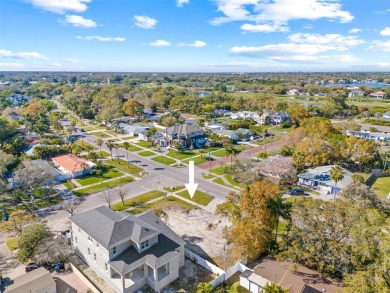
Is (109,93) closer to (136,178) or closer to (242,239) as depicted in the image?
(136,178)

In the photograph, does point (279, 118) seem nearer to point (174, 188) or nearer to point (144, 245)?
point (174, 188)

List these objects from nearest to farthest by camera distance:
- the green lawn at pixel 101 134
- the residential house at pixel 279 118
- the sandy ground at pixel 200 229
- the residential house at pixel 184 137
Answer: the sandy ground at pixel 200 229 < the residential house at pixel 184 137 < the green lawn at pixel 101 134 < the residential house at pixel 279 118

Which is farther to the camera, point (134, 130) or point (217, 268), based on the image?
point (134, 130)

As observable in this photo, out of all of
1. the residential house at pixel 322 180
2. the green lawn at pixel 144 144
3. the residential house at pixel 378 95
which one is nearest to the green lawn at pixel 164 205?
the residential house at pixel 322 180

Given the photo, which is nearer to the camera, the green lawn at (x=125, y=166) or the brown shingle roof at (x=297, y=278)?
the brown shingle roof at (x=297, y=278)

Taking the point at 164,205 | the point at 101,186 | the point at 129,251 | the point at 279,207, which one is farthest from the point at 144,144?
the point at 279,207

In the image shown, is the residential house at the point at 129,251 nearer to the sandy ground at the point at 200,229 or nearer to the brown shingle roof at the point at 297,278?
the sandy ground at the point at 200,229
